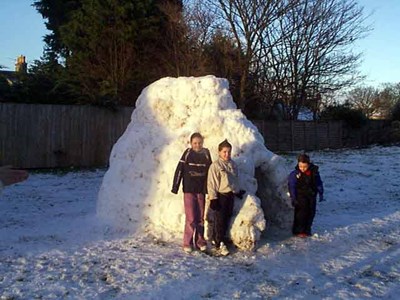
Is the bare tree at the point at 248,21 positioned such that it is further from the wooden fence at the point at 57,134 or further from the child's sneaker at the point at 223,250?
the child's sneaker at the point at 223,250

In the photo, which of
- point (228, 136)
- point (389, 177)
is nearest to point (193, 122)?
point (228, 136)

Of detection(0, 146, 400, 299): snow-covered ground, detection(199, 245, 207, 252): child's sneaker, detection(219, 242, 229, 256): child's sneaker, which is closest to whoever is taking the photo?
detection(0, 146, 400, 299): snow-covered ground

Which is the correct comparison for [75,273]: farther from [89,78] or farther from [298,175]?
[89,78]

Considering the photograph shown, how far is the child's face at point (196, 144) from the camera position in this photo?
664 centimetres

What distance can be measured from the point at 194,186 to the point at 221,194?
387 mm

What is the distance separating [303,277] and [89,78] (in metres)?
18.9

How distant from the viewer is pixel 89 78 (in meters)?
22.7

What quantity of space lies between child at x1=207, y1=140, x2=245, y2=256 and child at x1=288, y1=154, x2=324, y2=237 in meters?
1.22

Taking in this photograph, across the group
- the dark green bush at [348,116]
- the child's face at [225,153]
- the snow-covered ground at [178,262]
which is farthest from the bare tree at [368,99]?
the child's face at [225,153]

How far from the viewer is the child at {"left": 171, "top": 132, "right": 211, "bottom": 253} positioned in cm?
652

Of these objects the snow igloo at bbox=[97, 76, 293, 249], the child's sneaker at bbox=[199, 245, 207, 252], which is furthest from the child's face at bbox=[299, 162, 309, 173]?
the child's sneaker at bbox=[199, 245, 207, 252]

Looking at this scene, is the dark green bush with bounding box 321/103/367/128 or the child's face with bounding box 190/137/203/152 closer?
the child's face with bounding box 190/137/203/152

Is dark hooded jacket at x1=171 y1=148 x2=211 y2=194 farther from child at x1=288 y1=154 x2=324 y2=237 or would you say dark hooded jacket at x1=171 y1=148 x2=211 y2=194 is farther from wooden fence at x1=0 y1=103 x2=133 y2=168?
wooden fence at x1=0 y1=103 x2=133 y2=168

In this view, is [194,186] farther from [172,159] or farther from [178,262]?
[178,262]
